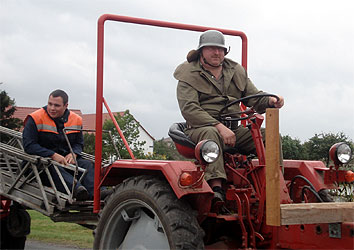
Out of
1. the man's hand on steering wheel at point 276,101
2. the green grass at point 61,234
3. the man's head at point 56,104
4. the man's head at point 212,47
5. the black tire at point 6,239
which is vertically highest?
the man's head at point 212,47

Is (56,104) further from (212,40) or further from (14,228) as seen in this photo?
(212,40)

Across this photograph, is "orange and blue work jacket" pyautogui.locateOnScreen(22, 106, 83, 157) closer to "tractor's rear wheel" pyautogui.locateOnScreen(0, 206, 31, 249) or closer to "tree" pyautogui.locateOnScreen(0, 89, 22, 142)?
"tractor's rear wheel" pyautogui.locateOnScreen(0, 206, 31, 249)

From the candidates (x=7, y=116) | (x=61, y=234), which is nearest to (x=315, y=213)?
(x=61, y=234)

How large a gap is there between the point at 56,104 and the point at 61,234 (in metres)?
3.85

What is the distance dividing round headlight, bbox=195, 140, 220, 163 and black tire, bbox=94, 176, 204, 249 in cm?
36

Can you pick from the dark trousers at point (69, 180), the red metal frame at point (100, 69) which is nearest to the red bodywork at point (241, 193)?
the red metal frame at point (100, 69)

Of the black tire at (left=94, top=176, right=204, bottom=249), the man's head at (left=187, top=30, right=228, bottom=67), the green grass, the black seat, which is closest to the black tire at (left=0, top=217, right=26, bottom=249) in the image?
the green grass

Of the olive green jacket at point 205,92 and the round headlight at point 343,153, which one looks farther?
the olive green jacket at point 205,92

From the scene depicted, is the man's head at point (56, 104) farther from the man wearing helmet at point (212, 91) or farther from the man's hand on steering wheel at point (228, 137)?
the man's hand on steering wheel at point (228, 137)

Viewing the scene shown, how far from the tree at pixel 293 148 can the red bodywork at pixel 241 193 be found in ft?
15.6

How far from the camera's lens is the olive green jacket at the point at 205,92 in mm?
4145

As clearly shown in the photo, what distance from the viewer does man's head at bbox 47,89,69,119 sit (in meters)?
5.70

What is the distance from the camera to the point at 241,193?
11.4ft

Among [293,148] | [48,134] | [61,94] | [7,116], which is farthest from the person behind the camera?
[7,116]
